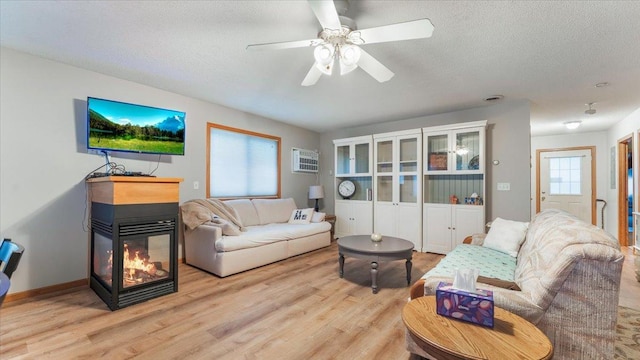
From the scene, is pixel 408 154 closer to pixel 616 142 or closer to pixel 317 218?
pixel 317 218

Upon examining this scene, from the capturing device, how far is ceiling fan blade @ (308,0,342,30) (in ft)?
5.14

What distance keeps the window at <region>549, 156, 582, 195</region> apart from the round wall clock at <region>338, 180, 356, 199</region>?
191 inches

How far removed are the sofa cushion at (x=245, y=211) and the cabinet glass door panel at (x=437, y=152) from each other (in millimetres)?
3007

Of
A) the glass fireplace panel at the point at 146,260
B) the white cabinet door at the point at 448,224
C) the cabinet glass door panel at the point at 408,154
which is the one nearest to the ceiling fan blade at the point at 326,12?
the glass fireplace panel at the point at 146,260

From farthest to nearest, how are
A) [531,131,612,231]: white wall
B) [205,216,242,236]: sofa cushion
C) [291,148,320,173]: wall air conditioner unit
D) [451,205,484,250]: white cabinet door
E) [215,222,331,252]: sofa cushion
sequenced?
[531,131,612,231]: white wall → [291,148,320,173]: wall air conditioner unit → [451,205,484,250]: white cabinet door → [205,216,242,236]: sofa cushion → [215,222,331,252]: sofa cushion

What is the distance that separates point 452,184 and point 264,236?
3.19 m

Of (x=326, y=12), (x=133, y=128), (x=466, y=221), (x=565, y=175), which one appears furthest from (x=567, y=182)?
(x=133, y=128)

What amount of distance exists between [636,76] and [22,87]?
6.38 meters

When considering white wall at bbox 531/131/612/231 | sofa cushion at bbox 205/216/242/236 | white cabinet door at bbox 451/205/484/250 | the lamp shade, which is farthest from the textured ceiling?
white wall at bbox 531/131/612/231

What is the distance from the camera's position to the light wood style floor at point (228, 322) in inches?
73.7

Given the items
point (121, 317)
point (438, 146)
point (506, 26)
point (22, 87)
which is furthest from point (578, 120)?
point (22, 87)

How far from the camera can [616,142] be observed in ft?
17.3

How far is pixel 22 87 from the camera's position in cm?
268

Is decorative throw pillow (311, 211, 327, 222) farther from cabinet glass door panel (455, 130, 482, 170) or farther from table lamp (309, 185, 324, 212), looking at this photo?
cabinet glass door panel (455, 130, 482, 170)
